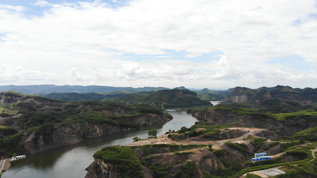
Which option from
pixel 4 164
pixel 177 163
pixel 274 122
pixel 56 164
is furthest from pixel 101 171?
pixel 274 122

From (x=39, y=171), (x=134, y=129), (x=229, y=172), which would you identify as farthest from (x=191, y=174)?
(x=134, y=129)

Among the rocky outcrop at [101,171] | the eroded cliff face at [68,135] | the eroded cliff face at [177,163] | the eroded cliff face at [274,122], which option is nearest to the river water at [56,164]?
the eroded cliff face at [68,135]

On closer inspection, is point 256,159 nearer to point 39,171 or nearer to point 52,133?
point 39,171

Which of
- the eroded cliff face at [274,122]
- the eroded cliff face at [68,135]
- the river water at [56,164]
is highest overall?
the eroded cliff face at [274,122]

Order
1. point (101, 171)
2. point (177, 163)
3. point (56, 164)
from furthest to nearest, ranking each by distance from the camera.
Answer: point (56, 164) < point (177, 163) < point (101, 171)

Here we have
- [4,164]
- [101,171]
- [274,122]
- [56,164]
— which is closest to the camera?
[101,171]

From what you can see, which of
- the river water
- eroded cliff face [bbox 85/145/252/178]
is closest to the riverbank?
the river water

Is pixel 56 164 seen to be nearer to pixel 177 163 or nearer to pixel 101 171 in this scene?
pixel 101 171

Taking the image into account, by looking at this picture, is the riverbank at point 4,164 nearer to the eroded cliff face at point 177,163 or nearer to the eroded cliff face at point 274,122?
the eroded cliff face at point 177,163
